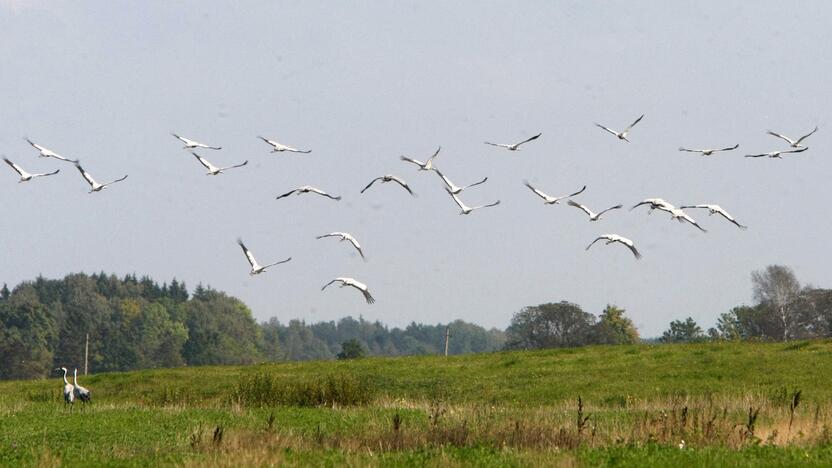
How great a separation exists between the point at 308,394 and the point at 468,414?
13.0 meters

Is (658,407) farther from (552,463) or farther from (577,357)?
(577,357)

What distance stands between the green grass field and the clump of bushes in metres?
0.07

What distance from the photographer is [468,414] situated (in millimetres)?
30359

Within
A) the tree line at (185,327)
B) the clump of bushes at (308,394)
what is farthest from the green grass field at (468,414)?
the tree line at (185,327)

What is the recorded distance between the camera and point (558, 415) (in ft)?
104

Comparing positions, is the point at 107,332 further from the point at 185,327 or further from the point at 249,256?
the point at 249,256

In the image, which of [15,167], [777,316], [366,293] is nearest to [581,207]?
[366,293]

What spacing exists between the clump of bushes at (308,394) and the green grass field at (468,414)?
0.07 meters

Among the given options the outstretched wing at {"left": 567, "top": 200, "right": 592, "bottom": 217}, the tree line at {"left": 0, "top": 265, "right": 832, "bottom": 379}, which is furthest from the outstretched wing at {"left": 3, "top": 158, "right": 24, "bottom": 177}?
the tree line at {"left": 0, "top": 265, "right": 832, "bottom": 379}

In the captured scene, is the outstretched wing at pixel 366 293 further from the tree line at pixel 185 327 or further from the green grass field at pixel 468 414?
the tree line at pixel 185 327

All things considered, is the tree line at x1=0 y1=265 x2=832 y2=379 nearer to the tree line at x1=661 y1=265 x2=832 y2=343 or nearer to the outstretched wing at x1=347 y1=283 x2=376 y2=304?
the tree line at x1=661 y1=265 x2=832 y2=343

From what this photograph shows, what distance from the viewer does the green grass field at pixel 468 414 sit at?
23.0m

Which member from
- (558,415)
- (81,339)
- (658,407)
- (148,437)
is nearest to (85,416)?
(148,437)

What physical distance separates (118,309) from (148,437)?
6114 inches
